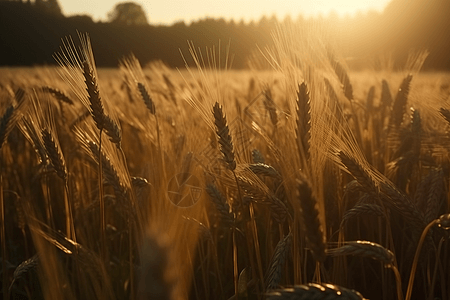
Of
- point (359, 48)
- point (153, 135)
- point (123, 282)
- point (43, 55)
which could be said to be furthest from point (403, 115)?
point (43, 55)

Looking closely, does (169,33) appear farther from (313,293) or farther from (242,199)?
(313,293)

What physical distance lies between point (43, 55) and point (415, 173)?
135ft

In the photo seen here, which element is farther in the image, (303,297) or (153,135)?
(153,135)

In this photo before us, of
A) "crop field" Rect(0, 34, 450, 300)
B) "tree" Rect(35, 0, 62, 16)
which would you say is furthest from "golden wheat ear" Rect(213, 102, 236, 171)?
"tree" Rect(35, 0, 62, 16)

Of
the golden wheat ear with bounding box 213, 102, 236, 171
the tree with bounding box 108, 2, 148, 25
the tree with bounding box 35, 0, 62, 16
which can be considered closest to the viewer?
the golden wheat ear with bounding box 213, 102, 236, 171

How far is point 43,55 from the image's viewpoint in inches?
1542

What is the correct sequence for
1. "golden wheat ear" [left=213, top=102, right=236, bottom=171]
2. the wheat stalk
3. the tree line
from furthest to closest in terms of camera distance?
1. the tree line
2. "golden wheat ear" [left=213, top=102, right=236, bottom=171]
3. the wheat stalk

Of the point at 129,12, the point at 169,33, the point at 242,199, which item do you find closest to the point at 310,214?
the point at 242,199

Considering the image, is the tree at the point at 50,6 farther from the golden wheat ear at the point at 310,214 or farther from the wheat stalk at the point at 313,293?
the wheat stalk at the point at 313,293

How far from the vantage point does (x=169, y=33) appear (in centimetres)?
4431

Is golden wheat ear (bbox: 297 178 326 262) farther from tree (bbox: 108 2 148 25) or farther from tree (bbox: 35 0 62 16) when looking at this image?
tree (bbox: 108 2 148 25)

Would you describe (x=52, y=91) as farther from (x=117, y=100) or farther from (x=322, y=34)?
(x=117, y=100)

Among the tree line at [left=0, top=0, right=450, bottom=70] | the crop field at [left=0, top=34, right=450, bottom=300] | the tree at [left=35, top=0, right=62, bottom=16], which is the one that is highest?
the tree at [left=35, top=0, right=62, bottom=16]

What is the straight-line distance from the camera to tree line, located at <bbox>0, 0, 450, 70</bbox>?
123 feet
